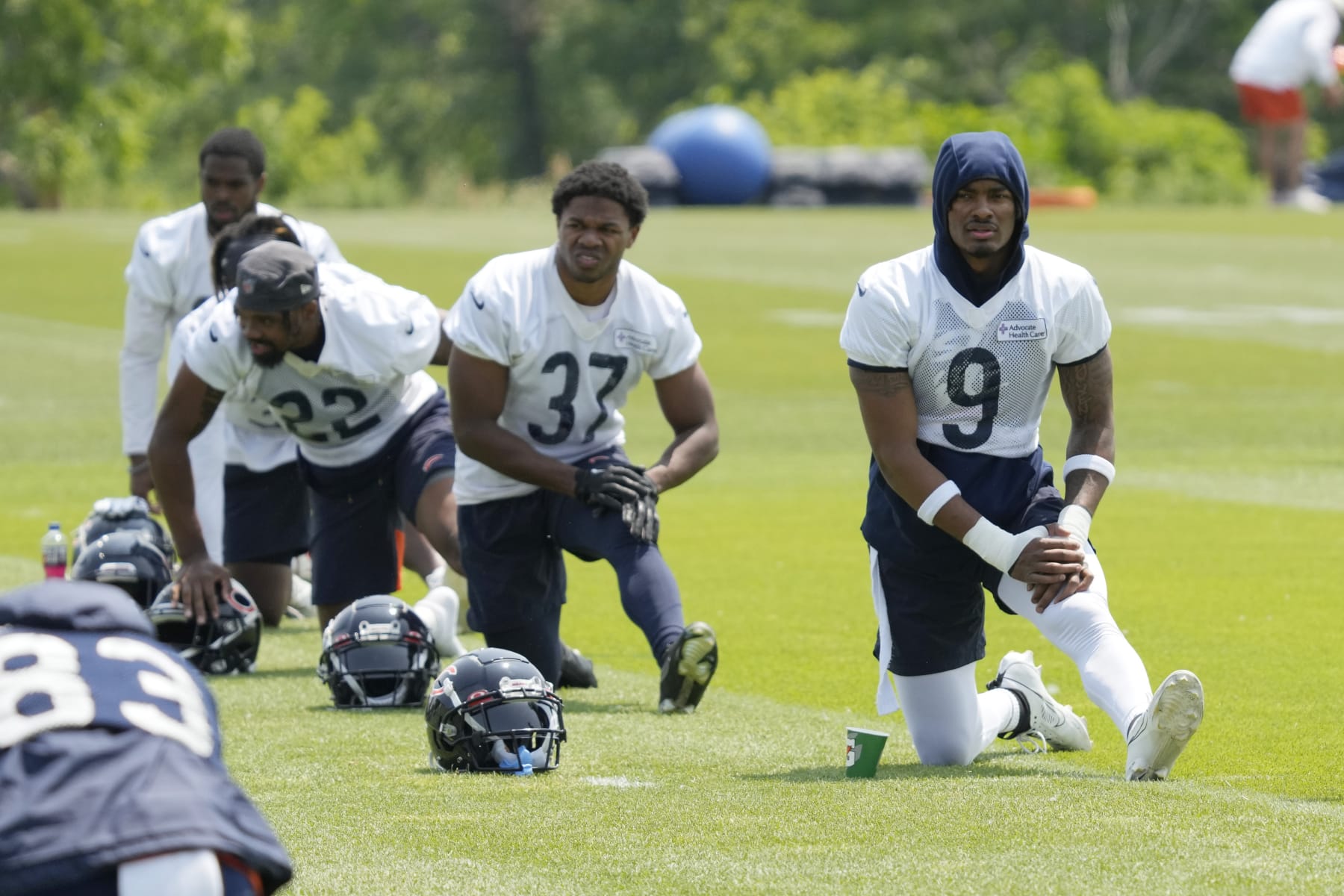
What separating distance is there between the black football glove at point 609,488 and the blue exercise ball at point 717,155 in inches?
1525

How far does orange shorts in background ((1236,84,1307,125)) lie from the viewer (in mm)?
43469

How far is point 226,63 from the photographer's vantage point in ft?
170

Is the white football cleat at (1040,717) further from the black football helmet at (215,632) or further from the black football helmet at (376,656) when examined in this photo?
the black football helmet at (215,632)

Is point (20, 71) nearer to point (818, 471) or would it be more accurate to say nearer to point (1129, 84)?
point (1129, 84)

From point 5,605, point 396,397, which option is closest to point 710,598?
point 396,397

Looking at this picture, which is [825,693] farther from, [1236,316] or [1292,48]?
[1292,48]

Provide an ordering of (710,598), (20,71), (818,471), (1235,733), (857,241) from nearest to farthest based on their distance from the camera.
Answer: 1. (1235,733)
2. (710,598)
3. (818,471)
4. (857,241)
5. (20,71)

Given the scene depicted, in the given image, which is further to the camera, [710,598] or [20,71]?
[20,71]

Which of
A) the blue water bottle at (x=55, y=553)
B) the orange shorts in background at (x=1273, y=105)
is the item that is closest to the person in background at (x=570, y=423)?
the blue water bottle at (x=55, y=553)

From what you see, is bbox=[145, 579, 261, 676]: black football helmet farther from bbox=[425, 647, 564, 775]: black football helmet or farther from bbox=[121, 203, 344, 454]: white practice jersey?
bbox=[425, 647, 564, 775]: black football helmet

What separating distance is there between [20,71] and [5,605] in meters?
50.3

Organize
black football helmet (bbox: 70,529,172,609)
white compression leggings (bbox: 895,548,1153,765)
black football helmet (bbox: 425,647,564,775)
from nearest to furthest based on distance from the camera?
1. white compression leggings (bbox: 895,548,1153,765)
2. black football helmet (bbox: 425,647,564,775)
3. black football helmet (bbox: 70,529,172,609)

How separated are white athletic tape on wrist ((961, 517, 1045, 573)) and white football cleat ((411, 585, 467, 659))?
10.3 ft

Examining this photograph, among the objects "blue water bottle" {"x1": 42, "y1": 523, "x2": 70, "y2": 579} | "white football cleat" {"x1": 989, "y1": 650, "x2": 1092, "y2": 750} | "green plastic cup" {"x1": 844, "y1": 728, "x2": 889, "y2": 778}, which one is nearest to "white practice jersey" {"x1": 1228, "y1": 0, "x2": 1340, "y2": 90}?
"blue water bottle" {"x1": 42, "y1": 523, "x2": 70, "y2": 579}
